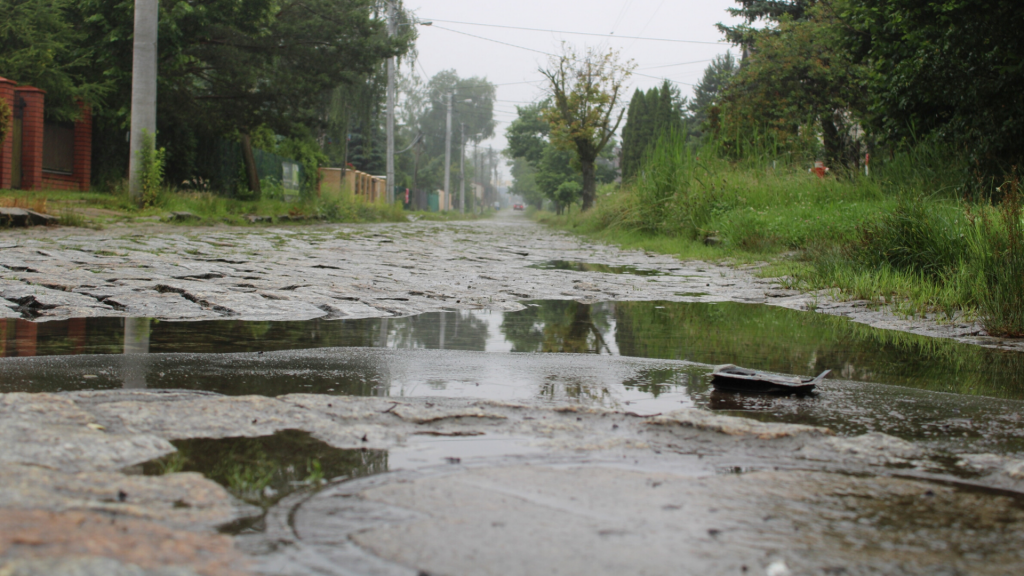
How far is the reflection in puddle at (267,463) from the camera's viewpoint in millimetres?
1629

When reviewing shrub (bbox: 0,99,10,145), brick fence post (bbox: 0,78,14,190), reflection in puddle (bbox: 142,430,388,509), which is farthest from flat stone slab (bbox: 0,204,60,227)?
reflection in puddle (bbox: 142,430,388,509)

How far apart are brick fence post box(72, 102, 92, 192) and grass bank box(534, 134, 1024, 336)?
12027mm

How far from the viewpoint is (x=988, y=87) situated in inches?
339

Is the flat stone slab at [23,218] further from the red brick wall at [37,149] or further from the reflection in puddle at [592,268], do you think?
the reflection in puddle at [592,268]

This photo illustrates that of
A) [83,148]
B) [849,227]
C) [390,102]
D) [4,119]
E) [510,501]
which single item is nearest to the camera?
[510,501]

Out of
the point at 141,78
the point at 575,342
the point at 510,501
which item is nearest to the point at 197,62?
the point at 141,78

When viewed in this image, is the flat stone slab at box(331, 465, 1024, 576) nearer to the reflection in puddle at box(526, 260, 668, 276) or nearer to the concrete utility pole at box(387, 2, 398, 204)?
the reflection in puddle at box(526, 260, 668, 276)

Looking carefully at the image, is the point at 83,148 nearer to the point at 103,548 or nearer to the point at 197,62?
the point at 197,62

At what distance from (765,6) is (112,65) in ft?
73.0

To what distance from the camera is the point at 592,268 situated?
8.71 meters

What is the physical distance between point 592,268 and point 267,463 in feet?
23.3

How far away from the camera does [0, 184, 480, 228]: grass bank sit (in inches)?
446

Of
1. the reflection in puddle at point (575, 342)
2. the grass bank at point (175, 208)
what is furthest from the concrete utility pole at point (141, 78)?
the reflection in puddle at point (575, 342)

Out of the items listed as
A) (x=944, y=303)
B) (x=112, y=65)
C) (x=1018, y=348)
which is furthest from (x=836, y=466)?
(x=112, y=65)
